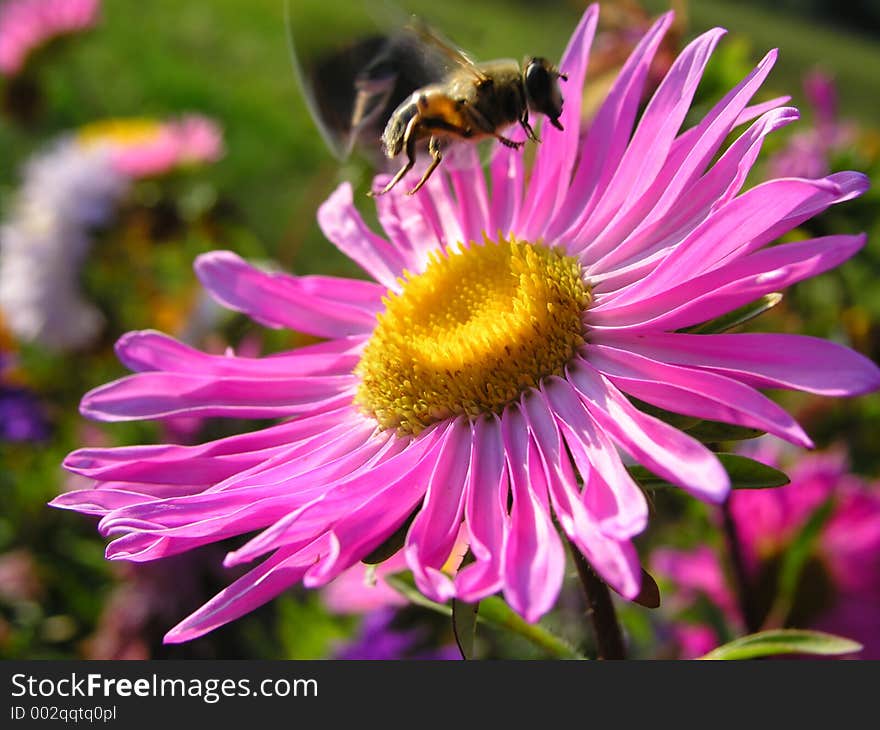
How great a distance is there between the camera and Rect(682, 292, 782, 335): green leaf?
601 millimetres

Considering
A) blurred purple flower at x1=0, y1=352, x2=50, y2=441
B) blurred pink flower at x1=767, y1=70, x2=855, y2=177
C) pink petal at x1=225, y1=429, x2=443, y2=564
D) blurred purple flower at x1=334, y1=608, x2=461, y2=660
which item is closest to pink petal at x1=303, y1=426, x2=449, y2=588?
pink petal at x1=225, y1=429, x2=443, y2=564

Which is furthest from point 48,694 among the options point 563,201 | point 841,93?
point 841,93

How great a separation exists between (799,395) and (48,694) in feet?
3.22

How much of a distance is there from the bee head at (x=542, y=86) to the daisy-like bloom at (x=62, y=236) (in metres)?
1.31

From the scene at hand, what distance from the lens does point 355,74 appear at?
850mm

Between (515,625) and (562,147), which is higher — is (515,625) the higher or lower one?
the lower one

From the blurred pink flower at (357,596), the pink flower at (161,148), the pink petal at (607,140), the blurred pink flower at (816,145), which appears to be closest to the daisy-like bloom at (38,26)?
the pink flower at (161,148)

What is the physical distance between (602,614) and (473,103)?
1.19 ft

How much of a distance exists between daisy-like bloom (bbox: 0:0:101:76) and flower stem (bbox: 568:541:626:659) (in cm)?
210

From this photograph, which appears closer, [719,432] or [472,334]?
[719,432]

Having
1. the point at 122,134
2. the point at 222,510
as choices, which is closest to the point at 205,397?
the point at 222,510

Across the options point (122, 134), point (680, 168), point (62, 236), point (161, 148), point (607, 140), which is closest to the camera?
point (680, 168)

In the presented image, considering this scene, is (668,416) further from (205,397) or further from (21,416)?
(21,416)

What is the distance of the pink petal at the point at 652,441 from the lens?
51cm
